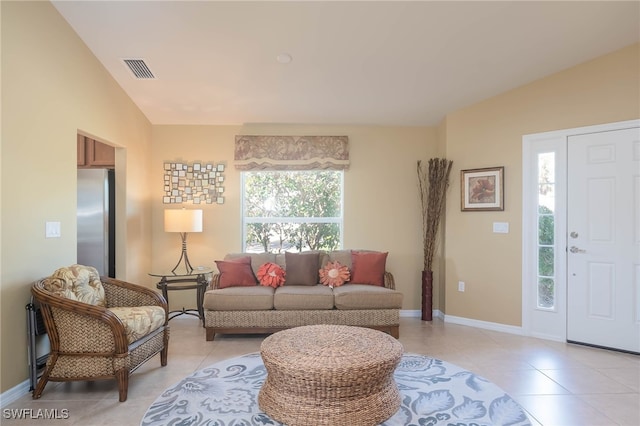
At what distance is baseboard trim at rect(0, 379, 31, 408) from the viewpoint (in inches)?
90.7

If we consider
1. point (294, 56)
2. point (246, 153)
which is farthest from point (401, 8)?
point (246, 153)

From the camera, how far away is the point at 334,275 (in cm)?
407

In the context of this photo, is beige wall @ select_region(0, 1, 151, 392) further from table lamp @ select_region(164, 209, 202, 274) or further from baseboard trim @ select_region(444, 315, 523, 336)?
baseboard trim @ select_region(444, 315, 523, 336)

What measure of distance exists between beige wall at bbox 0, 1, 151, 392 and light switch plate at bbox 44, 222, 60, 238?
4 cm

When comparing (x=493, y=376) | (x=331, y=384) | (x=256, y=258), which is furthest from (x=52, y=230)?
(x=493, y=376)

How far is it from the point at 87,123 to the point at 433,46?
325 cm

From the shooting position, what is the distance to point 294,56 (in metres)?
3.30

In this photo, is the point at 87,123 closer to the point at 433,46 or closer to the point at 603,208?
the point at 433,46

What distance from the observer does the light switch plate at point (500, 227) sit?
3947 millimetres

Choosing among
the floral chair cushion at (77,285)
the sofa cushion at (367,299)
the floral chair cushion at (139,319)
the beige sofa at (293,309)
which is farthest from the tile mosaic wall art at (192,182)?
the sofa cushion at (367,299)

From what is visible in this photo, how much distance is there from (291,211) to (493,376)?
2.94m

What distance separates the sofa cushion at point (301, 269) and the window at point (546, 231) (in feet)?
8.06

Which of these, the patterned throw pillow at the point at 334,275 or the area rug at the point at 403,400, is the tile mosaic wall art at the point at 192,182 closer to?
the patterned throw pillow at the point at 334,275

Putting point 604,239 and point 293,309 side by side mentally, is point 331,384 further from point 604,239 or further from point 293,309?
point 604,239
